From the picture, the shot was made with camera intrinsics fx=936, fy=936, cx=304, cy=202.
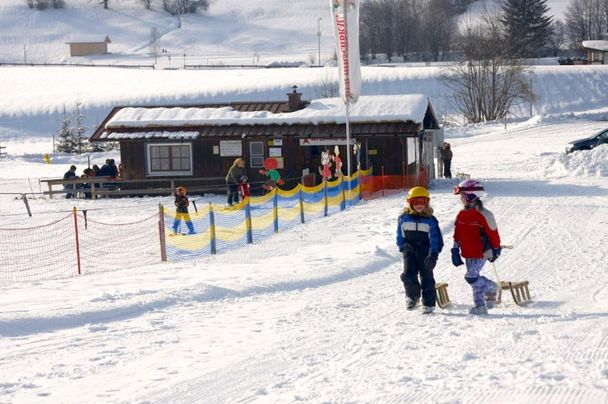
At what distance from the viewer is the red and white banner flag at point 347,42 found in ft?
86.9

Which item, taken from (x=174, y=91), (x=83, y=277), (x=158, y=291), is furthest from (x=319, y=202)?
(x=174, y=91)

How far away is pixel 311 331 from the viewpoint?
32.1 ft

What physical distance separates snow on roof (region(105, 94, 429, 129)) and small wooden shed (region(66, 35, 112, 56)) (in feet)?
320

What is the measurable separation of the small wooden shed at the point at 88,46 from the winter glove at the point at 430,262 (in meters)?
123

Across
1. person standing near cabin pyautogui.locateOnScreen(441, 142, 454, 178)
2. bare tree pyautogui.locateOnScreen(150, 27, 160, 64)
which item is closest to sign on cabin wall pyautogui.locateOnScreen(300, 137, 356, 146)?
person standing near cabin pyautogui.locateOnScreen(441, 142, 454, 178)

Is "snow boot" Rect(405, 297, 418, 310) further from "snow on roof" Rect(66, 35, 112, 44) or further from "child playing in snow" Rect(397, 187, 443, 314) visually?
"snow on roof" Rect(66, 35, 112, 44)

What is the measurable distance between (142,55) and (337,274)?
114639mm

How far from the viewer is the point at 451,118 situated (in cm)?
7244

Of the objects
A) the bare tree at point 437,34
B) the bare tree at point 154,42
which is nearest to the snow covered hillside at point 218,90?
the bare tree at point 437,34

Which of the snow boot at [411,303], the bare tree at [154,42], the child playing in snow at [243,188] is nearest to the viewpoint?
the snow boot at [411,303]

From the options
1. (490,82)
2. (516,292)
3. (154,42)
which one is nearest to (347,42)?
(516,292)

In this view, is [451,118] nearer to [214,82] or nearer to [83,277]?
[214,82]

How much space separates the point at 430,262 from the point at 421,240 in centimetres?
26

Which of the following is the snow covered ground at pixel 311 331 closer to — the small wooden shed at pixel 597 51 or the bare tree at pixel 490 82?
the bare tree at pixel 490 82
